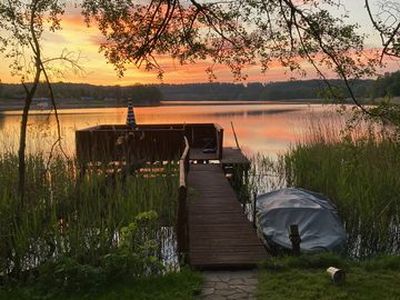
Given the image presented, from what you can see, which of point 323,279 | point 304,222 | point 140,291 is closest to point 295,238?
point 323,279

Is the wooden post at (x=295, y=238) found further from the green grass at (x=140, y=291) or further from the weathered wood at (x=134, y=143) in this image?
the weathered wood at (x=134, y=143)

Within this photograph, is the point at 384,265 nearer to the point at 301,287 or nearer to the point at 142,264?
the point at 301,287

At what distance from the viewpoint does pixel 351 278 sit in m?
6.07

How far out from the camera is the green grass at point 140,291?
5.59 m

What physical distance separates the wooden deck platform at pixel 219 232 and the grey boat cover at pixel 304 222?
0.41m

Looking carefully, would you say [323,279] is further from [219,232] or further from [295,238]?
[219,232]

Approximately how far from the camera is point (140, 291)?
574 centimetres

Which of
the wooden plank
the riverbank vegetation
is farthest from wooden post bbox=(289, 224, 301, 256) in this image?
the wooden plank

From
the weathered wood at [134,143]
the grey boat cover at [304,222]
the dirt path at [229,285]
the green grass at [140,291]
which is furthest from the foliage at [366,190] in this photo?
the weathered wood at [134,143]

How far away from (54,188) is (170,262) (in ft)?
12.1

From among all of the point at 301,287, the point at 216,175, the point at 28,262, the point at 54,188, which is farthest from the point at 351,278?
the point at 216,175

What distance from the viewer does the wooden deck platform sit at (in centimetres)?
679

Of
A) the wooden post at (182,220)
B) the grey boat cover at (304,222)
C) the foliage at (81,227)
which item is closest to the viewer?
the foliage at (81,227)

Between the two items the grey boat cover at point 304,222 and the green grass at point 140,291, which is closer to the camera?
the green grass at point 140,291
